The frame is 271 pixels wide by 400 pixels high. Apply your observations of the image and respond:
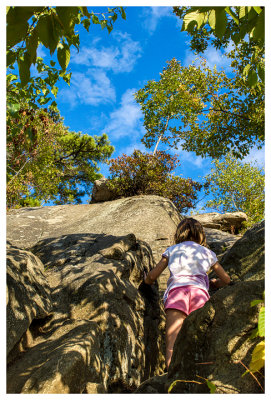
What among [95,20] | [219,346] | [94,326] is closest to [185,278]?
[94,326]

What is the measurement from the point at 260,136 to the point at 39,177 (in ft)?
43.1

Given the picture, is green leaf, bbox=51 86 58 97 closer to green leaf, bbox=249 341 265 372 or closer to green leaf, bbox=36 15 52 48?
green leaf, bbox=36 15 52 48

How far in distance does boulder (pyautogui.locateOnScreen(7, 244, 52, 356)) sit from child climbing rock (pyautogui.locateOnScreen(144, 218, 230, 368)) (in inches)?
65.3

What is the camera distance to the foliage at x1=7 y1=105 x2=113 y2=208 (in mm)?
16261

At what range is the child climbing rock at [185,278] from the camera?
3.82m

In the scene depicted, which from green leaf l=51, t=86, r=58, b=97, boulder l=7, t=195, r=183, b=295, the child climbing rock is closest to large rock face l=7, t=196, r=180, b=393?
boulder l=7, t=195, r=183, b=295

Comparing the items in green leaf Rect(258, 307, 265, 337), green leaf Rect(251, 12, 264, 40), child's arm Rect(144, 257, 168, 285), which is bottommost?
green leaf Rect(258, 307, 265, 337)

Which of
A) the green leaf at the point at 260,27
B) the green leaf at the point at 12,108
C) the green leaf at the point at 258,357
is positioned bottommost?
the green leaf at the point at 258,357

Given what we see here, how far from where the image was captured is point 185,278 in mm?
4074

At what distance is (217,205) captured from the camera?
29.8 meters

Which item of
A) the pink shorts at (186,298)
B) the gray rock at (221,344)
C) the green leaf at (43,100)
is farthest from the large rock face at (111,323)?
the green leaf at (43,100)

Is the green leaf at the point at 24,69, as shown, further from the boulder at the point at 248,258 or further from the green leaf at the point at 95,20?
the boulder at the point at 248,258

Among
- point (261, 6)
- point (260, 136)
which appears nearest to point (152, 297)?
point (261, 6)
